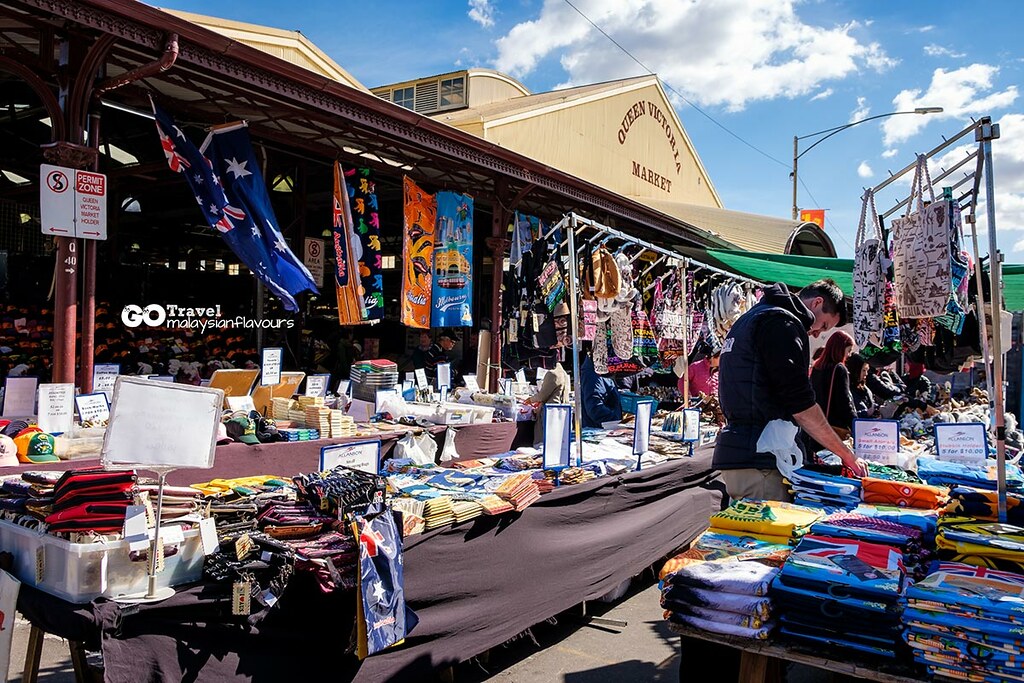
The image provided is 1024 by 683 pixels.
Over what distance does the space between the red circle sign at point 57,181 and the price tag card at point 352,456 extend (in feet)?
9.40

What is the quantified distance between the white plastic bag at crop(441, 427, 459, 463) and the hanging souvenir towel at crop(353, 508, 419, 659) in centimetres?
308

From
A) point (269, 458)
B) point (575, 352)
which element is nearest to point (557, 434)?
point (575, 352)

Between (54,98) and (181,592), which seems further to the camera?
(54,98)

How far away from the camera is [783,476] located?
150 inches

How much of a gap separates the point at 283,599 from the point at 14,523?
125 cm

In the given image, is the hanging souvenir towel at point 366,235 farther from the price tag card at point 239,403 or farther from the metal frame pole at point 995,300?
the metal frame pole at point 995,300

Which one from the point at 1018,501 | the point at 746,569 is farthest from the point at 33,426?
the point at 1018,501

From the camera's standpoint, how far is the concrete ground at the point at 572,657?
406 cm

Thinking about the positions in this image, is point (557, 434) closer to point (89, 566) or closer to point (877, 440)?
point (877, 440)

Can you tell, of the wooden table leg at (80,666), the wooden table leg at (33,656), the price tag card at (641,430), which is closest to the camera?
the wooden table leg at (80,666)

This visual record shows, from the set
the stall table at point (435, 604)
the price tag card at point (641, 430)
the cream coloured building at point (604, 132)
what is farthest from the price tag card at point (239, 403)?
the cream coloured building at point (604, 132)

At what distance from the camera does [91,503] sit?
2777 millimetres

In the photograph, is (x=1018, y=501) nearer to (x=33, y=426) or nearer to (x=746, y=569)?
(x=746, y=569)

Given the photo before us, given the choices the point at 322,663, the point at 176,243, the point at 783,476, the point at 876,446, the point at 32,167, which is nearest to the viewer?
the point at 322,663
